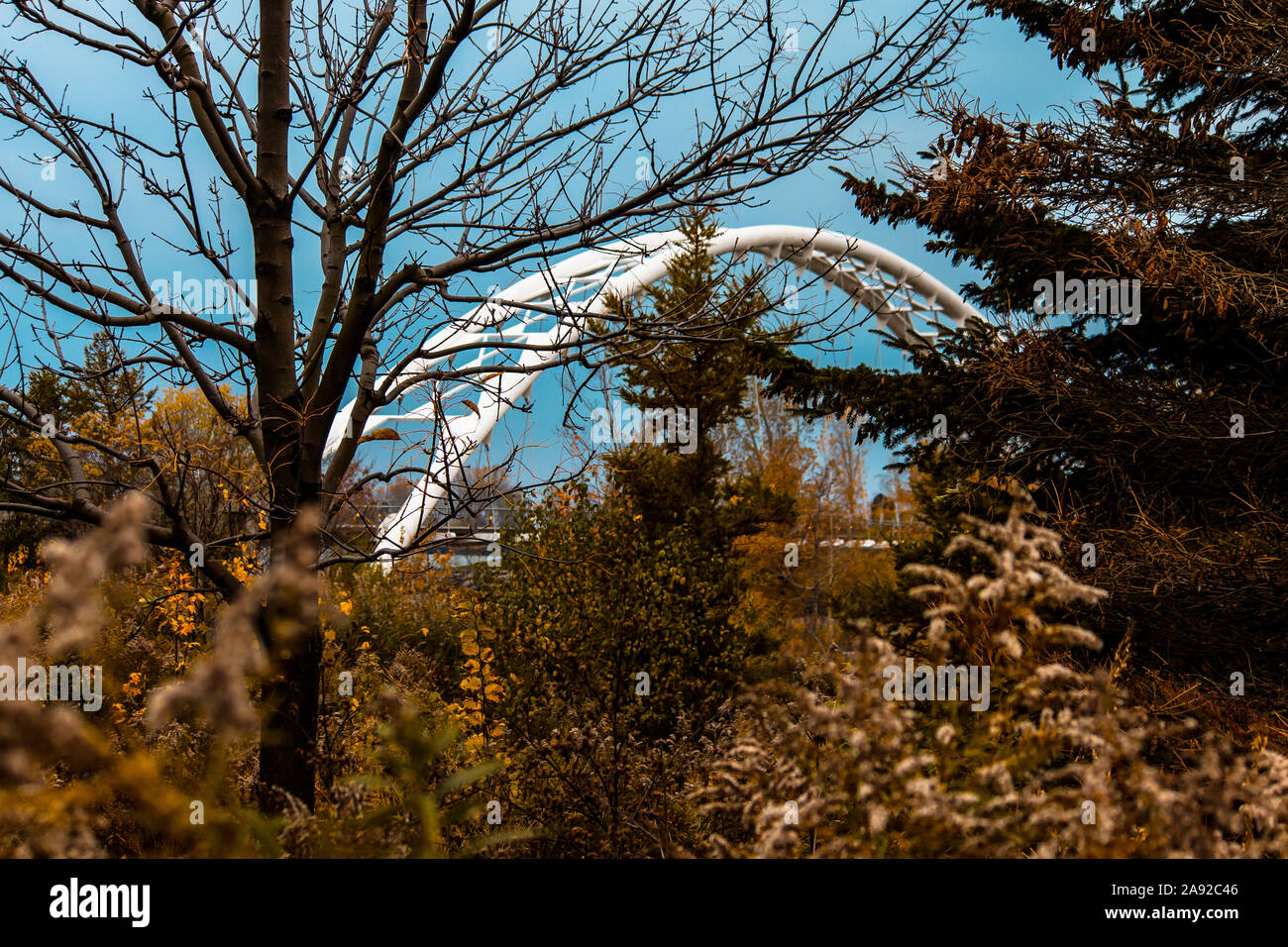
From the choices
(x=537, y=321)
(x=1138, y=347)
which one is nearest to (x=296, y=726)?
(x=537, y=321)

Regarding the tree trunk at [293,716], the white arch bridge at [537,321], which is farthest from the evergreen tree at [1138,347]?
the tree trunk at [293,716]

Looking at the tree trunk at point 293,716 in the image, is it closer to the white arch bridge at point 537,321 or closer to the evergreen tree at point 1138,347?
the white arch bridge at point 537,321

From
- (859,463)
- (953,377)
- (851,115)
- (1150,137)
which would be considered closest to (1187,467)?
(953,377)

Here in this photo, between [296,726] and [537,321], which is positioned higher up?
[537,321]

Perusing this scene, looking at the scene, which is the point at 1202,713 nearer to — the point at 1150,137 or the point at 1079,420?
the point at 1079,420

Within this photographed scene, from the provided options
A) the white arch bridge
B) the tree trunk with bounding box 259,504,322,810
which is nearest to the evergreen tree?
the white arch bridge

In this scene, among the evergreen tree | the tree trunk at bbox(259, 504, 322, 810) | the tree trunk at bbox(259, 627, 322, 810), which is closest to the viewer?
the tree trunk at bbox(259, 504, 322, 810)

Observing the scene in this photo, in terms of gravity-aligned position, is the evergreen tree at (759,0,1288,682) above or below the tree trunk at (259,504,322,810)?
above

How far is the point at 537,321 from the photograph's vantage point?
476 centimetres

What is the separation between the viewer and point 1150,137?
19.6 feet

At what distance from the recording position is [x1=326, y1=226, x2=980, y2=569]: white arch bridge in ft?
11.0

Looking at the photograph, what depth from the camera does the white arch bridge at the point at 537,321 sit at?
337cm

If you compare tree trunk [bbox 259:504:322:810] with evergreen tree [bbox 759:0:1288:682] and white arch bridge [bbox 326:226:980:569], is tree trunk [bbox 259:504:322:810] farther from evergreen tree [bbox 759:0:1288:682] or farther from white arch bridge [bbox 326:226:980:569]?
evergreen tree [bbox 759:0:1288:682]

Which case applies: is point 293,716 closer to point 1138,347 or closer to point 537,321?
point 537,321
